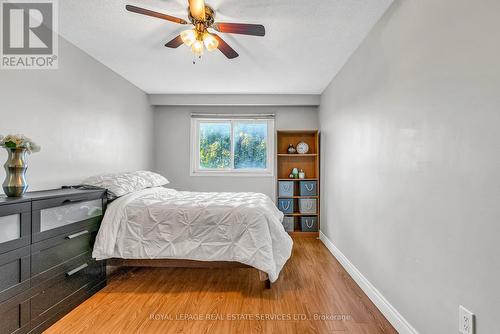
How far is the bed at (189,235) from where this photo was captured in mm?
2369

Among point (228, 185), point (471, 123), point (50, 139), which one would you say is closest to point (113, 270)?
point (50, 139)

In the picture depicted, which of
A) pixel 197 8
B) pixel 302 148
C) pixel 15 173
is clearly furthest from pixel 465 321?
pixel 302 148

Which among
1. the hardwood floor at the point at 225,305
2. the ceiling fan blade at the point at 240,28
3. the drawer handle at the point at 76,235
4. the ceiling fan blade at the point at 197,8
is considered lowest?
the hardwood floor at the point at 225,305

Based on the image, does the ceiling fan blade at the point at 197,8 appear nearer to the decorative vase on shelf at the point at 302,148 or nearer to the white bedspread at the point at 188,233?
the white bedspread at the point at 188,233

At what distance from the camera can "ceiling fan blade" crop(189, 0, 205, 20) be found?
1.74m

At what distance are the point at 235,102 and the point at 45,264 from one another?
11.1ft

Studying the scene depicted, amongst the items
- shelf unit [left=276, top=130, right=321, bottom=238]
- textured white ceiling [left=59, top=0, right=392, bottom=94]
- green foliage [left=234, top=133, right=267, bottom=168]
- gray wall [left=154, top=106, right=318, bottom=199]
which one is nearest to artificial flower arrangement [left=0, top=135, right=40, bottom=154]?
textured white ceiling [left=59, top=0, right=392, bottom=94]

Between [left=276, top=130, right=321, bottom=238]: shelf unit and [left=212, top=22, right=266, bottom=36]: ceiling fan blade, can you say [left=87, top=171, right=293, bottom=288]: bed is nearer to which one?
[left=212, top=22, right=266, bottom=36]: ceiling fan blade

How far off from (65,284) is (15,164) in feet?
3.23

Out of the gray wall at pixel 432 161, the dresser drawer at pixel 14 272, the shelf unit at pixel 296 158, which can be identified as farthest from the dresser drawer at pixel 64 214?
the shelf unit at pixel 296 158

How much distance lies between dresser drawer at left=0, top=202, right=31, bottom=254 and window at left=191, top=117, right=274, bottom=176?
3.05m

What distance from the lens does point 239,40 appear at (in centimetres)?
256

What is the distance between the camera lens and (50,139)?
2.39m

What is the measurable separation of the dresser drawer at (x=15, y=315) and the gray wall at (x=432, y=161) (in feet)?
8.24
